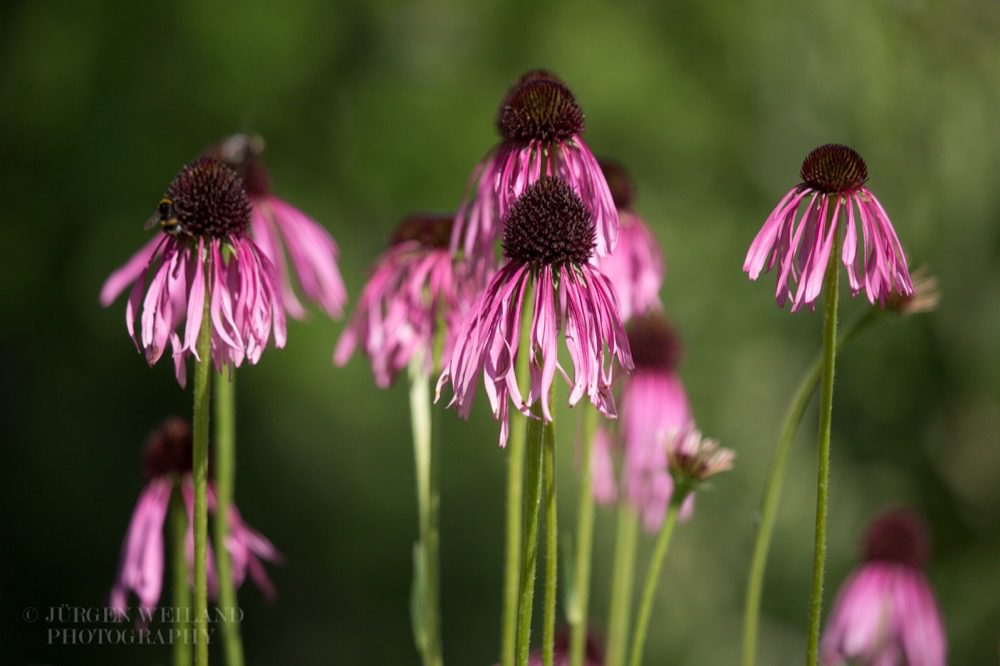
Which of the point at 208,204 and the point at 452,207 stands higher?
the point at 452,207

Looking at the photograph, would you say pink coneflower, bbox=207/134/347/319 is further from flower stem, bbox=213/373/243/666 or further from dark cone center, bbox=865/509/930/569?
dark cone center, bbox=865/509/930/569

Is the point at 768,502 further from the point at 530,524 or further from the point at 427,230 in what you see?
the point at 427,230

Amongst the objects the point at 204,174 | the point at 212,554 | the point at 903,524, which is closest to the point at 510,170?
the point at 204,174

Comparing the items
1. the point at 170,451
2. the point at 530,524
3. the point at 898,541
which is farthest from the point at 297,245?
the point at 898,541

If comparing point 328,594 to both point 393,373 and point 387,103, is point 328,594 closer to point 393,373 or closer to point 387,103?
→ point 387,103

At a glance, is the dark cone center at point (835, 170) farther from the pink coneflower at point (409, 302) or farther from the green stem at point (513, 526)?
the pink coneflower at point (409, 302)

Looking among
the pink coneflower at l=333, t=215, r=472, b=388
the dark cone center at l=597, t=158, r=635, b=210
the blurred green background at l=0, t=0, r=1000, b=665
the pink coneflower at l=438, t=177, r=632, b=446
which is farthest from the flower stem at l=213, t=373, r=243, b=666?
the blurred green background at l=0, t=0, r=1000, b=665
